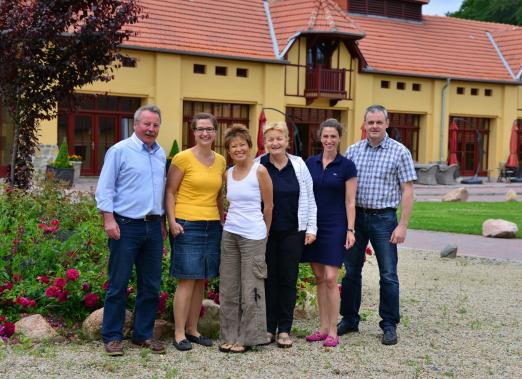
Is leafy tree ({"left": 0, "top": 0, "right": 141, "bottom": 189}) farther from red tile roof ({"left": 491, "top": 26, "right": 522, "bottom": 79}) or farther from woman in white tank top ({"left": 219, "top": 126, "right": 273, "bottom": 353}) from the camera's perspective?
red tile roof ({"left": 491, "top": 26, "right": 522, "bottom": 79})

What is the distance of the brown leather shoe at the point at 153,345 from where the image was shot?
591cm

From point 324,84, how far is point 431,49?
7683 millimetres

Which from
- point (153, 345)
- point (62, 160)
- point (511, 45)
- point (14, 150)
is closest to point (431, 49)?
point (511, 45)

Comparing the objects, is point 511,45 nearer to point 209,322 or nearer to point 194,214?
point 209,322

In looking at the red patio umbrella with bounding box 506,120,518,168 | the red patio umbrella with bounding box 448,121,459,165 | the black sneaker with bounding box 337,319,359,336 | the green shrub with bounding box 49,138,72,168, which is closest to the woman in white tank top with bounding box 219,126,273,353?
the black sneaker with bounding box 337,319,359,336

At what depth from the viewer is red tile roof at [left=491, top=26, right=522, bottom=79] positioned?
125ft

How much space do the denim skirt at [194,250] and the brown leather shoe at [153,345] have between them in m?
0.52

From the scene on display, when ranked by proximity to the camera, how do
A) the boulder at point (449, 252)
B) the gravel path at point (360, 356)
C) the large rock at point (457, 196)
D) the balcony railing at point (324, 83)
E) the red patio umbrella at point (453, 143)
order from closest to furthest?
the gravel path at point (360, 356) < the boulder at point (449, 252) < the large rock at point (457, 196) < the balcony railing at point (324, 83) < the red patio umbrella at point (453, 143)

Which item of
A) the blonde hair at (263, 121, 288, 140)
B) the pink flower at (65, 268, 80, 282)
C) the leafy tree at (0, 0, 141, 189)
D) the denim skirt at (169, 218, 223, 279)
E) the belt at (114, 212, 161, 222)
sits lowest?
the pink flower at (65, 268, 80, 282)

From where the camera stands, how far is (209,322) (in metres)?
6.55

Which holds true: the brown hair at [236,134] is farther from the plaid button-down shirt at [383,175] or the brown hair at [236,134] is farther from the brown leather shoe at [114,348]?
the brown leather shoe at [114,348]

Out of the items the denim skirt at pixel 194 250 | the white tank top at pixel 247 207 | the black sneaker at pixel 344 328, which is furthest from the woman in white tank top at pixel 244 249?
the black sneaker at pixel 344 328

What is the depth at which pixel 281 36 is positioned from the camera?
31.6 meters

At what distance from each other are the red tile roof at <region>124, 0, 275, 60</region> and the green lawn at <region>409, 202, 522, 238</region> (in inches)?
440
